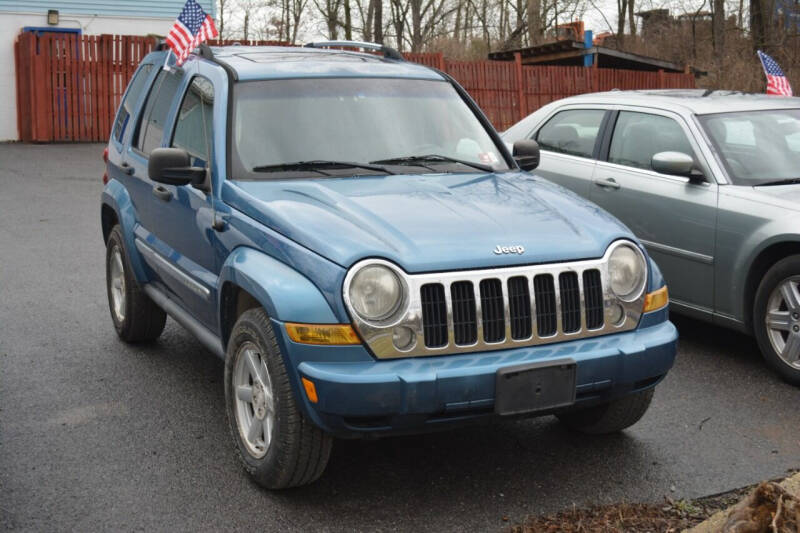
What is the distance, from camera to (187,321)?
18.0ft

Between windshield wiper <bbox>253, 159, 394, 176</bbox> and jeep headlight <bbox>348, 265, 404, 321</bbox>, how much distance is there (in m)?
1.18

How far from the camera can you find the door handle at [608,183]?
7318 millimetres

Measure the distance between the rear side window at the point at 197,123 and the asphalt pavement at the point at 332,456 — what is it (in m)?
1.39

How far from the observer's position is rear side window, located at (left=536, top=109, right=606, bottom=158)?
7.84 metres

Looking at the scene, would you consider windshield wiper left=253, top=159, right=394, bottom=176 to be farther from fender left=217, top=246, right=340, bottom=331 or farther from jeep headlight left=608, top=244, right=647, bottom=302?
jeep headlight left=608, top=244, right=647, bottom=302

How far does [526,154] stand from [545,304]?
1.90 meters

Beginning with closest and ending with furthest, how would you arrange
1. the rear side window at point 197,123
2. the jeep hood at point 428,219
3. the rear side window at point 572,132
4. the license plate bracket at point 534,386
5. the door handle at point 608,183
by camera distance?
the license plate bracket at point 534,386
the jeep hood at point 428,219
the rear side window at point 197,123
the door handle at point 608,183
the rear side window at point 572,132

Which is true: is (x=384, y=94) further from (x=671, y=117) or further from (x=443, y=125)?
(x=671, y=117)

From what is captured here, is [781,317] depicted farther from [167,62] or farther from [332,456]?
[167,62]

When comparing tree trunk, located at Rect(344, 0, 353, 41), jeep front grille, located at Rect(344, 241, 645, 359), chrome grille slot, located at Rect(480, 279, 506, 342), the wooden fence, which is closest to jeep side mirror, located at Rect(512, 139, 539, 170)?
jeep front grille, located at Rect(344, 241, 645, 359)

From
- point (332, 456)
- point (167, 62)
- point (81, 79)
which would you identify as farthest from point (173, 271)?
point (81, 79)

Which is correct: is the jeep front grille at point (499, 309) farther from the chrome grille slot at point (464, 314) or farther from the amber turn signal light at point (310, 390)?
the amber turn signal light at point (310, 390)

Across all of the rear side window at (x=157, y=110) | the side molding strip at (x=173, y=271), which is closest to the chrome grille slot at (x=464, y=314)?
the side molding strip at (x=173, y=271)

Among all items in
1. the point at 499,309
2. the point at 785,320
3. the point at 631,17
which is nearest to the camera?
the point at 499,309
